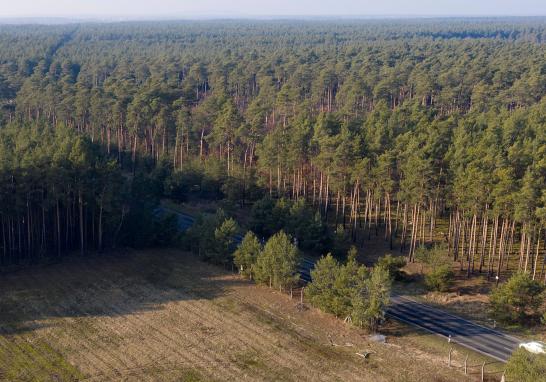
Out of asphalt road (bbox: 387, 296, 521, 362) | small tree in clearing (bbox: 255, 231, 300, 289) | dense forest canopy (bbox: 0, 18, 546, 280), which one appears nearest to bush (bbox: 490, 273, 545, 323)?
asphalt road (bbox: 387, 296, 521, 362)

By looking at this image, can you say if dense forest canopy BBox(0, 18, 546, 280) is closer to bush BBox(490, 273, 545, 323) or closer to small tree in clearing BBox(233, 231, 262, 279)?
bush BBox(490, 273, 545, 323)

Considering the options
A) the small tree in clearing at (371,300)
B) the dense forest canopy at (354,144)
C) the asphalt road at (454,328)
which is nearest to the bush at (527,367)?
the asphalt road at (454,328)

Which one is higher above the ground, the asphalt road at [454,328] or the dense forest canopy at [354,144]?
the dense forest canopy at [354,144]

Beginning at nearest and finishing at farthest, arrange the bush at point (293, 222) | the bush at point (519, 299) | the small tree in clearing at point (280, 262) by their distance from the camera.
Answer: the bush at point (519, 299)
the small tree in clearing at point (280, 262)
the bush at point (293, 222)

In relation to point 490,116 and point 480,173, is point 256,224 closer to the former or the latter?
point 480,173

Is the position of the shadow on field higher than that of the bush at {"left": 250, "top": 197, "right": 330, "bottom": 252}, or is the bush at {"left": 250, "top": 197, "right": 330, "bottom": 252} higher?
the bush at {"left": 250, "top": 197, "right": 330, "bottom": 252}

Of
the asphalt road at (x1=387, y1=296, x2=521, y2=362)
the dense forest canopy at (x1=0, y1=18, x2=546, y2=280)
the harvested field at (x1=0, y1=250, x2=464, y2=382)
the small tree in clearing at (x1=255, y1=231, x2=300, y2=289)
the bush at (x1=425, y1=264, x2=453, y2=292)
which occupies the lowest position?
the asphalt road at (x1=387, y1=296, x2=521, y2=362)

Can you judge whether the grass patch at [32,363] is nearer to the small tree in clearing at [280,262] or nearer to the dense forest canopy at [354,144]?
the dense forest canopy at [354,144]
